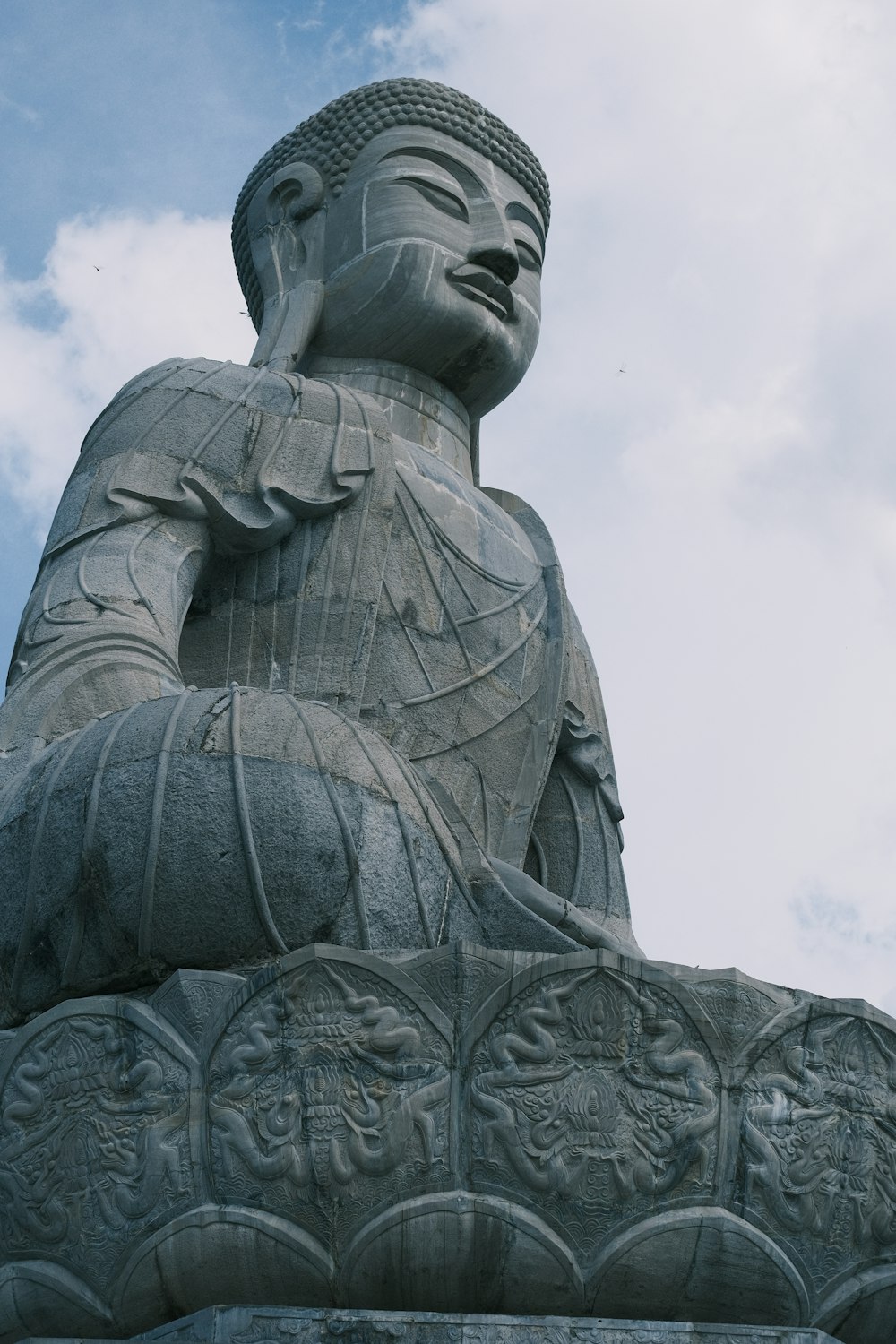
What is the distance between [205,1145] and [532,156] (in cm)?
621

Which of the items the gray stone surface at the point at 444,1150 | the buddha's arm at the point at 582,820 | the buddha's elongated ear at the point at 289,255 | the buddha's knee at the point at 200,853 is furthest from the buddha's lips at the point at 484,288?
the gray stone surface at the point at 444,1150

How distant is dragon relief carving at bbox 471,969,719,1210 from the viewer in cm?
511

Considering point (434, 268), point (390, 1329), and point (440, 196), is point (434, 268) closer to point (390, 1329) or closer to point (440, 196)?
point (440, 196)

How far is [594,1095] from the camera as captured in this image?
5188 millimetres

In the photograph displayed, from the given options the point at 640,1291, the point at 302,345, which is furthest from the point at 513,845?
the point at 640,1291

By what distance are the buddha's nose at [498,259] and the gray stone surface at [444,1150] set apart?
15.8ft

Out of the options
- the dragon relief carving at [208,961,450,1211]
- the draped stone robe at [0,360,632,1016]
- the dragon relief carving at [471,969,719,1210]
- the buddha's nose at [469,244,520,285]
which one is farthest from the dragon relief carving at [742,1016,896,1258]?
the buddha's nose at [469,244,520,285]

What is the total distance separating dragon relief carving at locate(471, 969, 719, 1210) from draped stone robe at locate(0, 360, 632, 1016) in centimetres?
106

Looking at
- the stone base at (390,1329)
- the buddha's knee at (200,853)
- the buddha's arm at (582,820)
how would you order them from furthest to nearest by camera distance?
the buddha's arm at (582,820)
the buddha's knee at (200,853)
the stone base at (390,1329)

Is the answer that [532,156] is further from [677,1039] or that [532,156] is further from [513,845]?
[677,1039]

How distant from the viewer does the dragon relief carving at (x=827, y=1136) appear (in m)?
5.23

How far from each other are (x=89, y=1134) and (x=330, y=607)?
10.3 ft

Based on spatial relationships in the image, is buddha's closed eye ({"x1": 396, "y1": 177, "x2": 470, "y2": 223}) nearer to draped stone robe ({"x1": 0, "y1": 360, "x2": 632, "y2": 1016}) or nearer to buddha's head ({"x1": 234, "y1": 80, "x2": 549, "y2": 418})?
buddha's head ({"x1": 234, "y1": 80, "x2": 549, "y2": 418})

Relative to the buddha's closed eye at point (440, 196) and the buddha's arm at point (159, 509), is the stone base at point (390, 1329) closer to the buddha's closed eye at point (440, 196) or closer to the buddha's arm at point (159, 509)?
the buddha's arm at point (159, 509)
